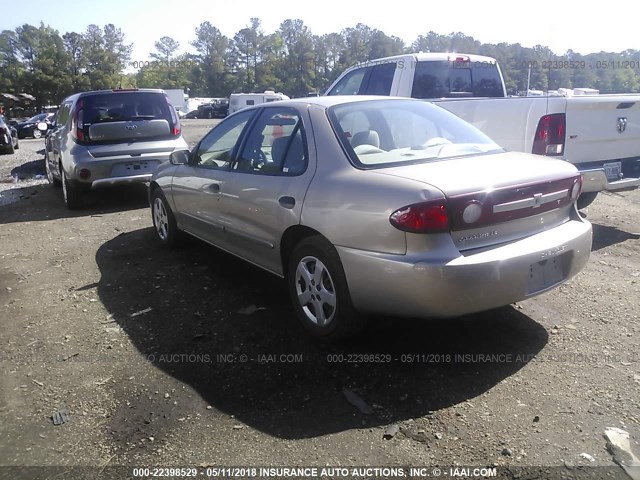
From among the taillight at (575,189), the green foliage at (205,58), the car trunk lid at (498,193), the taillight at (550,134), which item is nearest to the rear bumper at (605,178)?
the taillight at (550,134)

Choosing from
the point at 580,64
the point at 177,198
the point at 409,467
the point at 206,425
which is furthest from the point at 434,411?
the point at 580,64

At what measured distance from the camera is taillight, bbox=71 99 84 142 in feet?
26.7

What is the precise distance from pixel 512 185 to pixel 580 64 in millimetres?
11937

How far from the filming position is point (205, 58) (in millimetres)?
96562

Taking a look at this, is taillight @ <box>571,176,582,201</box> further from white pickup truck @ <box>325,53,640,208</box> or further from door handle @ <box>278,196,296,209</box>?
white pickup truck @ <box>325,53,640,208</box>

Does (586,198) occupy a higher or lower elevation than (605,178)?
lower

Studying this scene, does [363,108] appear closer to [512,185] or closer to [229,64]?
[512,185]

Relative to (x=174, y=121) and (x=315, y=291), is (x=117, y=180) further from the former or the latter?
(x=315, y=291)

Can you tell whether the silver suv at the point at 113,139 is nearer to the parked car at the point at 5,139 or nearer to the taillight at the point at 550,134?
the taillight at the point at 550,134

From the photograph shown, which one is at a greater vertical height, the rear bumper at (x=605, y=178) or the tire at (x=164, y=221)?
the rear bumper at (x=605, y=178)

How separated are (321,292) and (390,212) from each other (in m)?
0.82

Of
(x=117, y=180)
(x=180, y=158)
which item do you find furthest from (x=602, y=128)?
(x=117, y=180)

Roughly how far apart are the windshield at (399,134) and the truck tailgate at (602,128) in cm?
209

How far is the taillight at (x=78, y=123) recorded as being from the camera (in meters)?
8.12
